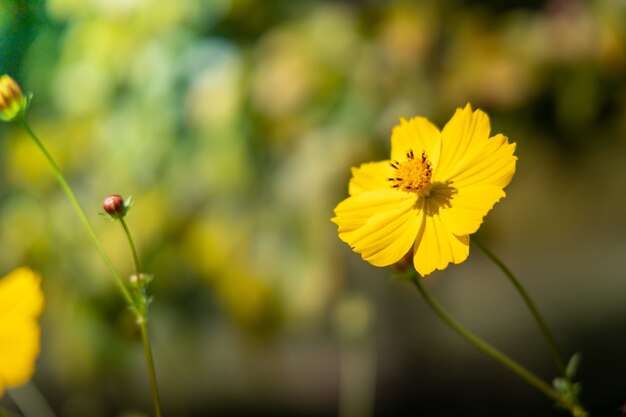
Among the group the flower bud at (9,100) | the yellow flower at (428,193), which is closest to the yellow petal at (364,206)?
the yellow flower at (428,193)

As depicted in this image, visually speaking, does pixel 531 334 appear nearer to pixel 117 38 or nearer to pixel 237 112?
pixel 237 112

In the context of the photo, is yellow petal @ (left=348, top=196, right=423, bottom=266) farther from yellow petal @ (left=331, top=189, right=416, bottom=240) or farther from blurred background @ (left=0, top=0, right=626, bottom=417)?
blurred background @ (left=0, top=0, right=626, bottom=417)

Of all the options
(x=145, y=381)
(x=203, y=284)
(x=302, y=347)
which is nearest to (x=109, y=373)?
(x=145, y=381)

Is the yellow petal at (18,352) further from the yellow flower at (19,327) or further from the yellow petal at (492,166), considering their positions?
the yellow petal at (492,166)

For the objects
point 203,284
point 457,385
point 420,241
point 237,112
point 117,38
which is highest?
point 117,38

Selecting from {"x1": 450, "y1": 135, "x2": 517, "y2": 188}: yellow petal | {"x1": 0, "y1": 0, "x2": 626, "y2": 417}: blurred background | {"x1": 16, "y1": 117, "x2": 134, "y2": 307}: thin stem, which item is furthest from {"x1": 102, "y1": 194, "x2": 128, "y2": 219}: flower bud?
{"x1": 0, "y1": 0, "x2": 626, "y2": 417}: blurred background

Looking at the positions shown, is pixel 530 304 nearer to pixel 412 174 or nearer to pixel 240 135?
pixel 412 174
